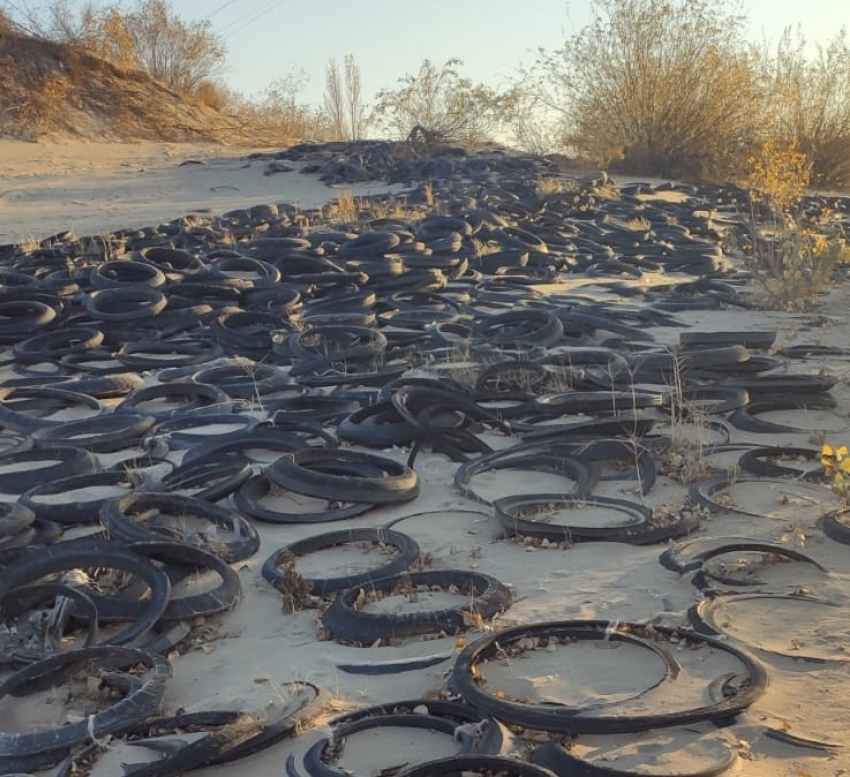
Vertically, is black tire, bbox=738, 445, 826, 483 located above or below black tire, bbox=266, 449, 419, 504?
below

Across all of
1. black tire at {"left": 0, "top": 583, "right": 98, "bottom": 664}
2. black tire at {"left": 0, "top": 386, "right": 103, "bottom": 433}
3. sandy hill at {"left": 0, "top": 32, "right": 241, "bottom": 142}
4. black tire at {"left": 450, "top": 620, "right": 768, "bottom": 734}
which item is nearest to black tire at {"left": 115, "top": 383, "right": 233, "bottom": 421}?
black tire at {"left": 0, "top": 386, "right": 103, "bottom": 433}

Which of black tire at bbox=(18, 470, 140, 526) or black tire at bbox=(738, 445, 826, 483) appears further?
black tire at bbox=(738, 445, 826, 483)

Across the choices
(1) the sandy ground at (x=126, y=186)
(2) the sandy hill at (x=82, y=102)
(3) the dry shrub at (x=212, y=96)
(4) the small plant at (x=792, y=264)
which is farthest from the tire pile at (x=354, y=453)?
(3) the dry shrub at (x=212, y=96)

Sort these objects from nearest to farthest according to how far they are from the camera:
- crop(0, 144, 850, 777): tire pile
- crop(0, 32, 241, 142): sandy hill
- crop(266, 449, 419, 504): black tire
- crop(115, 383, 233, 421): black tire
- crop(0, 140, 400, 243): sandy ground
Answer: crop(0, 144, 850, 777): tire pile
crop(266, 449, 419, 504): black tire
crop(115, 383, 233, 421): black tire
crop(0, 140, 400, 243): sandy ground
crop(0, 32, 241, 142): sandy hill

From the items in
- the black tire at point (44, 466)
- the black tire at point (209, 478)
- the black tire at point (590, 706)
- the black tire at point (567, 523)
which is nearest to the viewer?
the black tire at point (590, 706)

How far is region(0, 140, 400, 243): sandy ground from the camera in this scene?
1877 cm

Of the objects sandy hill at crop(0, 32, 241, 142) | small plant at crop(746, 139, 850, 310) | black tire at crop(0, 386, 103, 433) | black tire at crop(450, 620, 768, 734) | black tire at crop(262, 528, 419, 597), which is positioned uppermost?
sandy hill at crop(0, 32, 241, 142)

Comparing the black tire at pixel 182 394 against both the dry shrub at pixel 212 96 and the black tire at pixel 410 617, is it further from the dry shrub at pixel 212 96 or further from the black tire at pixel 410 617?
the dry shrub at pixel 212 96

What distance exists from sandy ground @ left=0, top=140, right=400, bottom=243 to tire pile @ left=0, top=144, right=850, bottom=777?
5.45m

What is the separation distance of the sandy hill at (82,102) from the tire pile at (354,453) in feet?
47.3

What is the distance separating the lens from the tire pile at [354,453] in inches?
128

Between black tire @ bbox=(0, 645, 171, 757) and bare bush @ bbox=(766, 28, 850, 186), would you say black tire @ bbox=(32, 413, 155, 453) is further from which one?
bare bush @ bbox=(766, 28, 850, 186)

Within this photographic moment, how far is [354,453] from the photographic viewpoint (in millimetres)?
5738

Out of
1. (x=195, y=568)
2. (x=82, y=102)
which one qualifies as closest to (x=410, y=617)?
(x=195, y=568)
